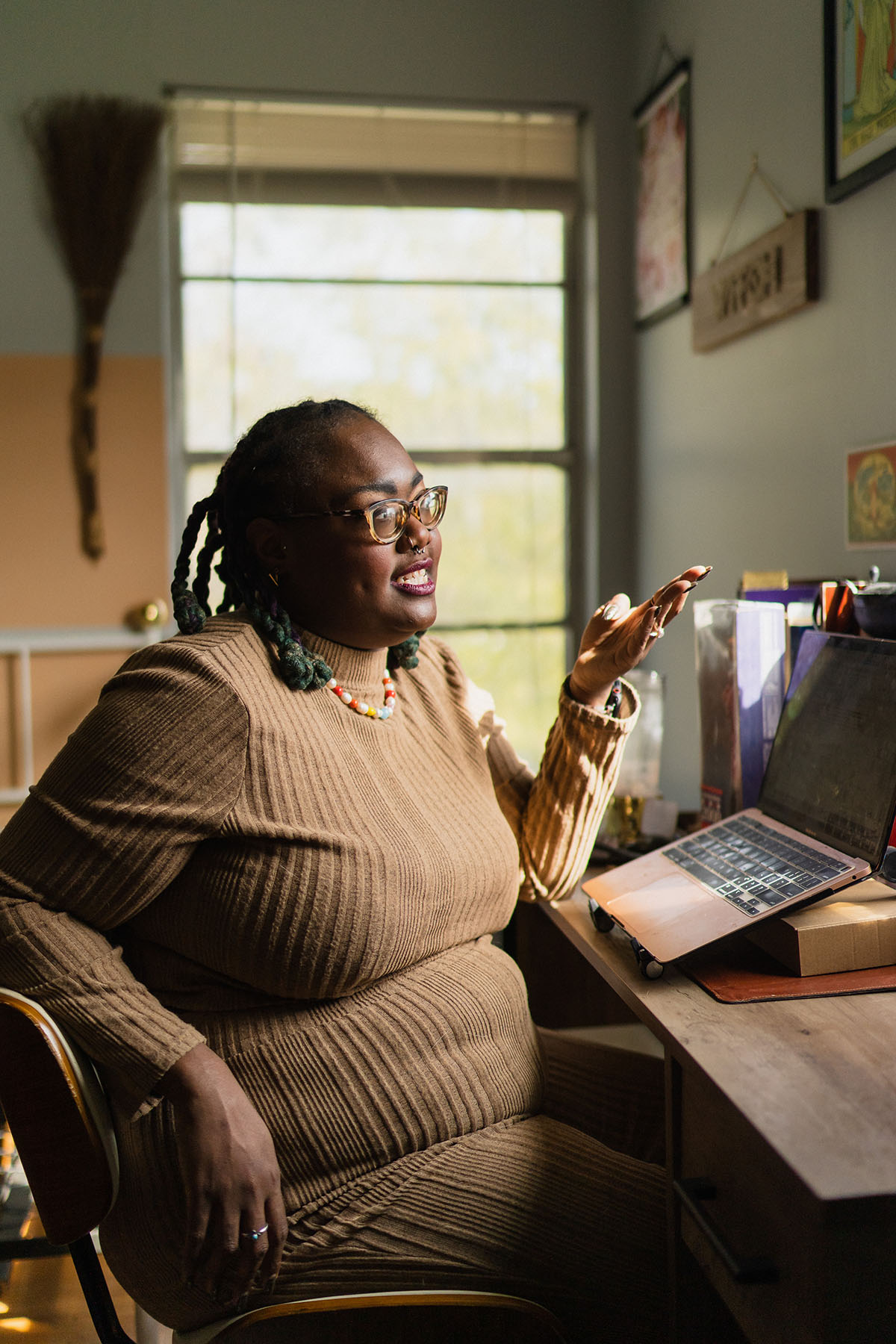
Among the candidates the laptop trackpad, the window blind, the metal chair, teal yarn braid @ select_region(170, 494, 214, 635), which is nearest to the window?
the window blind

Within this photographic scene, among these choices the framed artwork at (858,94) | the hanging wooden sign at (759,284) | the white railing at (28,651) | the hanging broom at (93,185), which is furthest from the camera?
the white railing at (28,651)

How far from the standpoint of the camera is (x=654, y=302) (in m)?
2.83

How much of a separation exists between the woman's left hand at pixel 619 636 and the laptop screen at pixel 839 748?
19 centimetres

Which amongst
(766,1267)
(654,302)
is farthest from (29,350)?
(766,1267)

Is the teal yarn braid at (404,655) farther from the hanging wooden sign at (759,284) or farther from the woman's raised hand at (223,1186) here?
the hanging wooden sign at (759,284)

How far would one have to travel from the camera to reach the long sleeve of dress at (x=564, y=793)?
144 centimetres

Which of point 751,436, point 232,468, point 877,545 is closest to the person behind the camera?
point 232,468

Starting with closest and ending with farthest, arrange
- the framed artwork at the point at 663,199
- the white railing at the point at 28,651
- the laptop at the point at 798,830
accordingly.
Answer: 1. the laptop at the point at 798,830
2. the framed artwork at the point at 663,199
3. the white railing at the point at 28,651

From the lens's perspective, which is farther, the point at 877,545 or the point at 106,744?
the point at 877,545

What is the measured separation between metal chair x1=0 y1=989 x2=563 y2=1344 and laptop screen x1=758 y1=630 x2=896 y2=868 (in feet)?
1.83

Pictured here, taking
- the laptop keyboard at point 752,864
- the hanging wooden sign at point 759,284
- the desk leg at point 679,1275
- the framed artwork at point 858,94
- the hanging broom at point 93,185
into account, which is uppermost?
the hanging broom at point 93,185

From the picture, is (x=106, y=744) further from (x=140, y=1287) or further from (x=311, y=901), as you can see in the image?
(x=140, y=1287)

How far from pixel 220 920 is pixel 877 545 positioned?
1.21 metres

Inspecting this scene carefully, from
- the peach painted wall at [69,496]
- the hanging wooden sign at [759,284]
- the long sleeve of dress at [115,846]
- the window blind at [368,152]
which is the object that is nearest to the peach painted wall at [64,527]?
the peach painted wall at [69,496]
